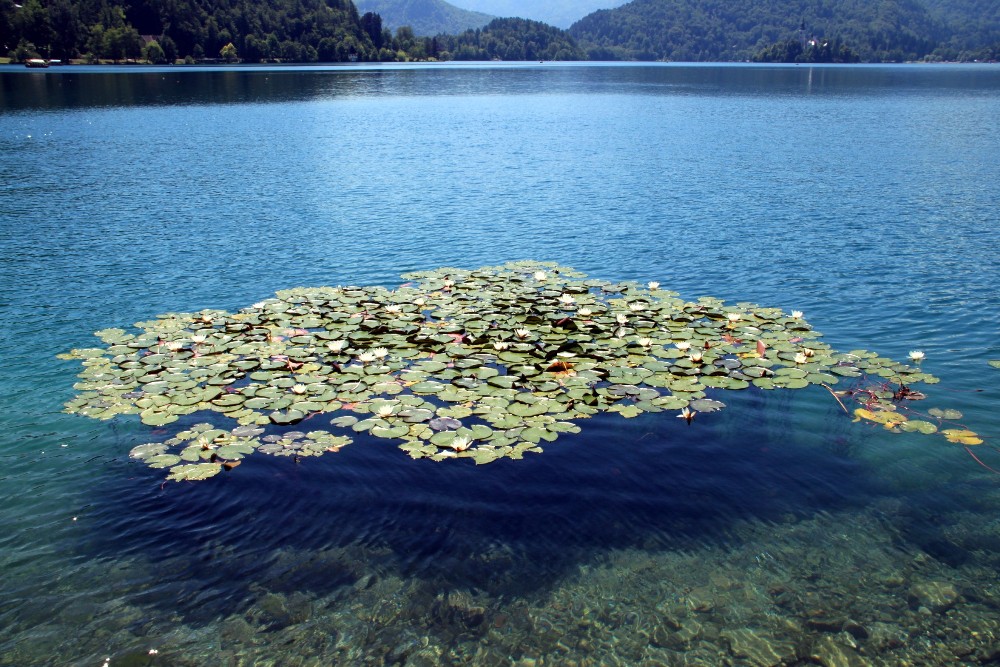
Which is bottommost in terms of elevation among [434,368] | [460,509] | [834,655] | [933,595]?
[834,655]

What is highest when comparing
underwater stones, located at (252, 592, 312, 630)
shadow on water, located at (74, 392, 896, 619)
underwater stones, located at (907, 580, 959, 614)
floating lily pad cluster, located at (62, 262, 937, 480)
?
Answer: floating lily pad cluster, located at (62, 262, 937, 480)

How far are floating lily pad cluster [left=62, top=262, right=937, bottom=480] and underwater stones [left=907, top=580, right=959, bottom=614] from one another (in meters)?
4.90

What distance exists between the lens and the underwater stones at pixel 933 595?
9828 millimetres

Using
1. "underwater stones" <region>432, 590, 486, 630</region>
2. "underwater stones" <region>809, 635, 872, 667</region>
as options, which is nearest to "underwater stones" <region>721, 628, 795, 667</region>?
"underwater stones" <region>809, 635, 872, 667</region>

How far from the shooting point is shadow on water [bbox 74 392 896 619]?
10422 mm

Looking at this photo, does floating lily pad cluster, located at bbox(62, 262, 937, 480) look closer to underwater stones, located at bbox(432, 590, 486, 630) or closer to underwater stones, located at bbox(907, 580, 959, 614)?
underwater stones, located at bbox(432, 590, 486, 630)

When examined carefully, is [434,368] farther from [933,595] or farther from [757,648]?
[933,595]

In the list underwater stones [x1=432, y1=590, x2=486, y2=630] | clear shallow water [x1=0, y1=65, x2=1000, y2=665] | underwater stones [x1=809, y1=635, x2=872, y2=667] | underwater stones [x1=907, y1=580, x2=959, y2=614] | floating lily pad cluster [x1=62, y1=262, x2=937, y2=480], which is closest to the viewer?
underwater stones [x1=809, y1=635, x2=872, y2=667]

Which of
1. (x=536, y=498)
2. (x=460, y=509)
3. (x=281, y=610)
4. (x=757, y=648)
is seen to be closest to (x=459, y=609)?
(x=460, y=509)

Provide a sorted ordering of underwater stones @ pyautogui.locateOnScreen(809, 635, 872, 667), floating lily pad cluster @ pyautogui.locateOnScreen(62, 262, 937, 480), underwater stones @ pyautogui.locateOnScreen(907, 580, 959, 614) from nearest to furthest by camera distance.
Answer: underwater stones @ pyautogui.locateOnScreen(809, 635, 872, 667) < underwater stones @ pyautogui.locateOnScreen(907, 580, 959, 614) < floating lily pad cluster @ pyautogui.locateOnScreen(62, 262, 937, 480)

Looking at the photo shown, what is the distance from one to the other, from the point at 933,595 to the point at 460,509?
6831mm

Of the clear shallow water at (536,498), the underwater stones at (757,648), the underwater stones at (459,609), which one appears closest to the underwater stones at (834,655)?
the clear shallow water at (536,498)

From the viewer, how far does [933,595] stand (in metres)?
10.0

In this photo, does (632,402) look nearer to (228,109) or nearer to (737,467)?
(737,467)
